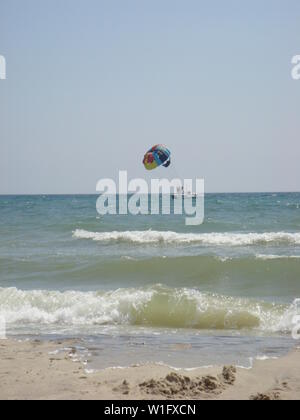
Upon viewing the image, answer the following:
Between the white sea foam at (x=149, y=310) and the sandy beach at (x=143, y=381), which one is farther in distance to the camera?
the white sea foam at (x=149, y=310)

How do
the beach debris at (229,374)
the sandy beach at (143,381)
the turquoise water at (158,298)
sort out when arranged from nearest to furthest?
the sandy beach at (143,381), the beach debris at (229,374), the turquoise water at (158,298)

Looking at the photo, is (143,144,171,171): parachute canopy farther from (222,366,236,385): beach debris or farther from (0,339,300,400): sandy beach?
(222,366,236,385): beach debris

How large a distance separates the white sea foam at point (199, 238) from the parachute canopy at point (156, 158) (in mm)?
2926

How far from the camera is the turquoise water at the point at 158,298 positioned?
724 cm

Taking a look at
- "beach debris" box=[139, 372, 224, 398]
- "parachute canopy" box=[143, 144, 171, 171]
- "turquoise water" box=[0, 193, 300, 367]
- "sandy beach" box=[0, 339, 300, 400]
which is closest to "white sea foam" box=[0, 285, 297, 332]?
"turquoise water" box=[0, 193, 300, 367]

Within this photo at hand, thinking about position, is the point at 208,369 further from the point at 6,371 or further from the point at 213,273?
the point at 213,273

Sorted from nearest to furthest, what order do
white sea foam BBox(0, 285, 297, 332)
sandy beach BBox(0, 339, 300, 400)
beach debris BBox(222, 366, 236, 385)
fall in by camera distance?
sandy beach BBox(0, 339, 300, 400) < beach debris BBox(222, 366, 236, 385) < white sea foam BBox(0, 285, 297, 332)

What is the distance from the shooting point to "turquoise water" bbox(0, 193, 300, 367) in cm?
724

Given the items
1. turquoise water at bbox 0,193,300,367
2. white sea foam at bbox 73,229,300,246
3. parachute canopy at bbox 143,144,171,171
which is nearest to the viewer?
turquoise water at bbox 0,193,300,367

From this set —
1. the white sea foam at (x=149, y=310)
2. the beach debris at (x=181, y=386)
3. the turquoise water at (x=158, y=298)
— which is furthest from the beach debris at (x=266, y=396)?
the white sea foam at (x=149, y=310)

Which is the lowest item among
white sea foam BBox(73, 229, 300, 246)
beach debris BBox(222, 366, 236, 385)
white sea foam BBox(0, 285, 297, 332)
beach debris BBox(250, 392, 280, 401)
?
beach debris BBox(250, 392, 280, 401)

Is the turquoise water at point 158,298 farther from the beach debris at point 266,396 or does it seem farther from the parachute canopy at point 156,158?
the parachute canopy at point 156,158

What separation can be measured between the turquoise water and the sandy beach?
1.54 feet
